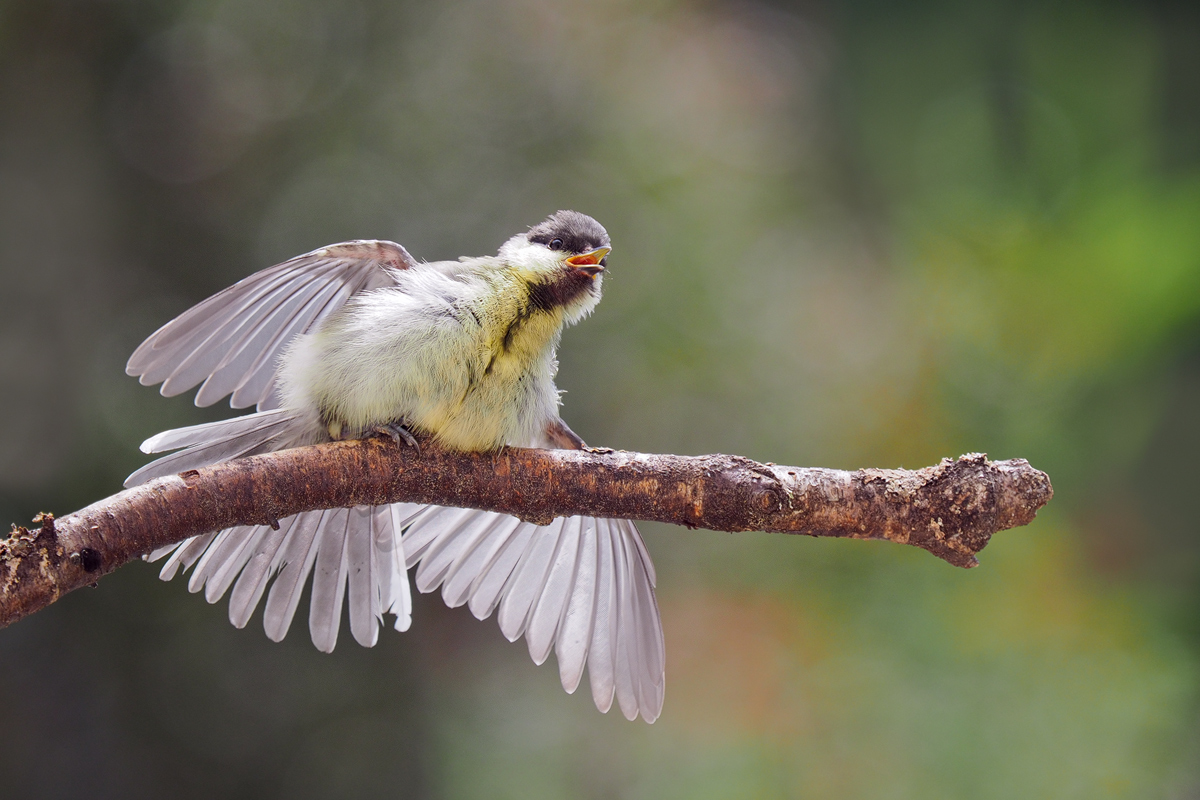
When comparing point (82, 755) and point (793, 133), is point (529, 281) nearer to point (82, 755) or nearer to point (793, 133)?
point (82, 755)

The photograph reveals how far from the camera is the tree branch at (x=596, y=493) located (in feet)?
4.26

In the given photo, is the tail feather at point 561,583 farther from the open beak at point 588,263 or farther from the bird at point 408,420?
the open beak at point 588,263

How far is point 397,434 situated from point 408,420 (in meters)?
0.04

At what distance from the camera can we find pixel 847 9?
155 inches

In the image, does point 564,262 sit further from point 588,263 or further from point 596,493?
point 596,493

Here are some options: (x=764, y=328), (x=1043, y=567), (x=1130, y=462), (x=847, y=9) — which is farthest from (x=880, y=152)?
(x=1043, y=567)

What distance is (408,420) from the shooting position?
160 centimetres

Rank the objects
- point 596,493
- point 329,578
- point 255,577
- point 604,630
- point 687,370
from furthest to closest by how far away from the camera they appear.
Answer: point 687,370 < point 604,630 < point 329,578 < point 255,577 < point 596,493

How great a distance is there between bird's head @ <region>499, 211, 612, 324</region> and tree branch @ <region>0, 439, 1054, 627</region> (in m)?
0.39

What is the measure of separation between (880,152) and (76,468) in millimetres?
3351

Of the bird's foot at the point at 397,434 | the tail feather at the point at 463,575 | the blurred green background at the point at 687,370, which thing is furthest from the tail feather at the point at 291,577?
the blurred green background at the point at 687,370

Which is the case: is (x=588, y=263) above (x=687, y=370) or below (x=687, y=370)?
above

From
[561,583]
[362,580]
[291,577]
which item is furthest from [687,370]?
[291,577]

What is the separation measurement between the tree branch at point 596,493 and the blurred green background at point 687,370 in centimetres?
161
